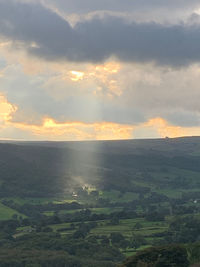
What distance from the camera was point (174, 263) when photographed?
11006 cm

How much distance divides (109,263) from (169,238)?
43.9 metres

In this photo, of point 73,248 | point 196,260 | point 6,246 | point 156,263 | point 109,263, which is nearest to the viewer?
point 156,263

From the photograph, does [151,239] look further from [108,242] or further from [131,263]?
[131,263]

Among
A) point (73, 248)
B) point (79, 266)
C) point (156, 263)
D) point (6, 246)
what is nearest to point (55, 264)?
point (79, 266)

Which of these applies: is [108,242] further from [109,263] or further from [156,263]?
[156,263]

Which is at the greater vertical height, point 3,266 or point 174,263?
point 174,263

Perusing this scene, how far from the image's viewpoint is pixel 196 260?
11719 cm

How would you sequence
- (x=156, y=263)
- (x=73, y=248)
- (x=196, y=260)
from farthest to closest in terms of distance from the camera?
(x=73, y=248) < (x=196, y=260) < (x=156, y=263)

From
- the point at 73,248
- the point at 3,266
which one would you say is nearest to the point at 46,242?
the point at 73,248

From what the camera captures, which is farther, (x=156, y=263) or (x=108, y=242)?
(x=108, y=242)

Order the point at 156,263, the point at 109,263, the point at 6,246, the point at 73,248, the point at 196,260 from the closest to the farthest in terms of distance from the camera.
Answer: the point at 156,263, the point at 196,260, the point at 109,263, the point at 73,248, the point at 6,246

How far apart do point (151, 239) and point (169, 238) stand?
7691 mm

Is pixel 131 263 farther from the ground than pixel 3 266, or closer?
farther from the ground

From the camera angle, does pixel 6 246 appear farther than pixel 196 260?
Yes
